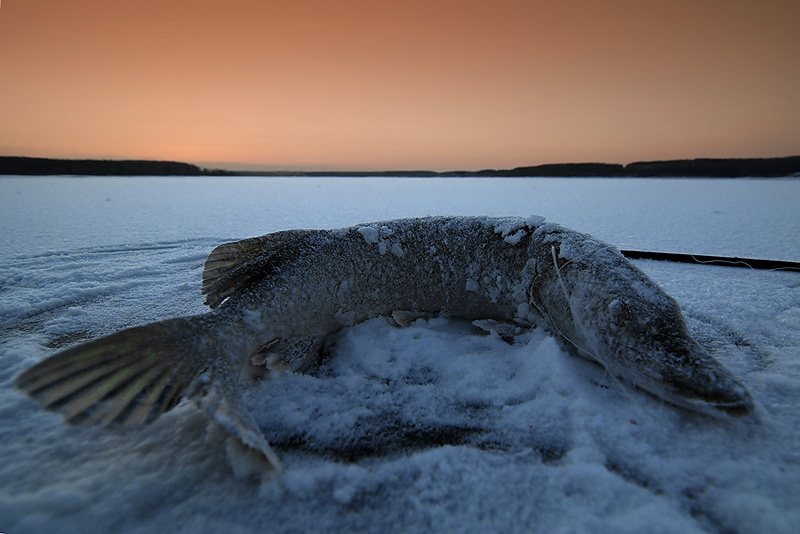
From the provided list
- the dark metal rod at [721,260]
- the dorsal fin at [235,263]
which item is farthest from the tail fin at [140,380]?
the dark metal rod at [721,260]

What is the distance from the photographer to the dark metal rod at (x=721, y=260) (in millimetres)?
3482

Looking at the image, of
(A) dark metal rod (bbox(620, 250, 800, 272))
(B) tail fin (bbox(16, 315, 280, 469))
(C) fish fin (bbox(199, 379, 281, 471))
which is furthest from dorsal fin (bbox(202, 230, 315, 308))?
(A) dark metal rod (bbox(620, 250, 800, 272))

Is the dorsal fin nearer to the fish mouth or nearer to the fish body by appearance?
the fish body

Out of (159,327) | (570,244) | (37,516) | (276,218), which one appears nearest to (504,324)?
(570,244)

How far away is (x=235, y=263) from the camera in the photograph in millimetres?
2072

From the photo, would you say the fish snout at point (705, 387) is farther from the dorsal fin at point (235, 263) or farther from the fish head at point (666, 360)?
the dorsal fin at point (235, 263)

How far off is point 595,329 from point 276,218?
6954 mm

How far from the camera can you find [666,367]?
149 cm

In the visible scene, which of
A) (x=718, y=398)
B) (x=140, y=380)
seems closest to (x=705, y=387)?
(x=718, y=398)

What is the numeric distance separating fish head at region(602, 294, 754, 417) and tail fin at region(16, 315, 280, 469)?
4.36ft

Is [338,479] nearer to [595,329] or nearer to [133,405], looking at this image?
[133,405]

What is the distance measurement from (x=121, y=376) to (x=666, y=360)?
1.84 meters

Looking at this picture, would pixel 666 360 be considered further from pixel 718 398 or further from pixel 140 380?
pixel 140 380

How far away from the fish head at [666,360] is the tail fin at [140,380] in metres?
1.33
